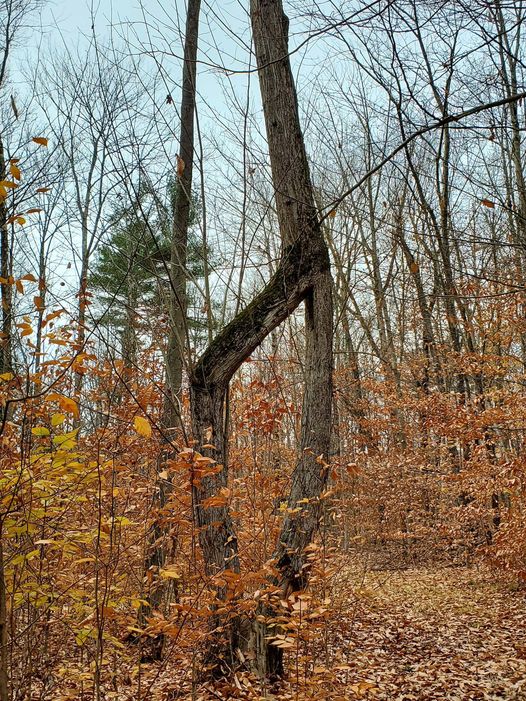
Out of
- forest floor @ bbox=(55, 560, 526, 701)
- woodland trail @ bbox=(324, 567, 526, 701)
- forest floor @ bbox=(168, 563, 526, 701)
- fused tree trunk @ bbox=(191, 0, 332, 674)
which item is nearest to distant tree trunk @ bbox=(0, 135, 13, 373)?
fused tree trunk @ bbox=(191, 0, 332, 674)

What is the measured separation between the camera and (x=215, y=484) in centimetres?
380

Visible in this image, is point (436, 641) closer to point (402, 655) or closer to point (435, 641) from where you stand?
point (435, 641)

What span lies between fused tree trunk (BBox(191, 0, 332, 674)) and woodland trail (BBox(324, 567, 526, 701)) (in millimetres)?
903

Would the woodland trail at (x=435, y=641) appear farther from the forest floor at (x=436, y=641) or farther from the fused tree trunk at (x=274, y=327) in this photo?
the fused tree trunk at (x=274, y=327)

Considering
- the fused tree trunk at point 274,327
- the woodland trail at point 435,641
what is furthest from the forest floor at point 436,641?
the fused tree trunk at point 274,327

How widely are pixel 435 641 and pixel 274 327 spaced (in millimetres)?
4104

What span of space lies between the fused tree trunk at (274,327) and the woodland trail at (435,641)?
903 millimetres

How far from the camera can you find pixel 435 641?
221 inches

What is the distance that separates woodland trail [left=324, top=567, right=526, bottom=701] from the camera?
4.25 meters

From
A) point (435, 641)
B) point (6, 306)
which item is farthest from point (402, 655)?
point (6, 306)

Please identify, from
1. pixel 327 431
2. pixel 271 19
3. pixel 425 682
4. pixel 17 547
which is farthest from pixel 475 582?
pixel 271 19

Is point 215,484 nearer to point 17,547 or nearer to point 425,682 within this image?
point 17,547

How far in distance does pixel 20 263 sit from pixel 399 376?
8.09 meters

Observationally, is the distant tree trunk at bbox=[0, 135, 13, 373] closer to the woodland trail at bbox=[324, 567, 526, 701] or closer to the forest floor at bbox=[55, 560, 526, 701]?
the forest floor at bbox=[55, 560, 526, 701]
